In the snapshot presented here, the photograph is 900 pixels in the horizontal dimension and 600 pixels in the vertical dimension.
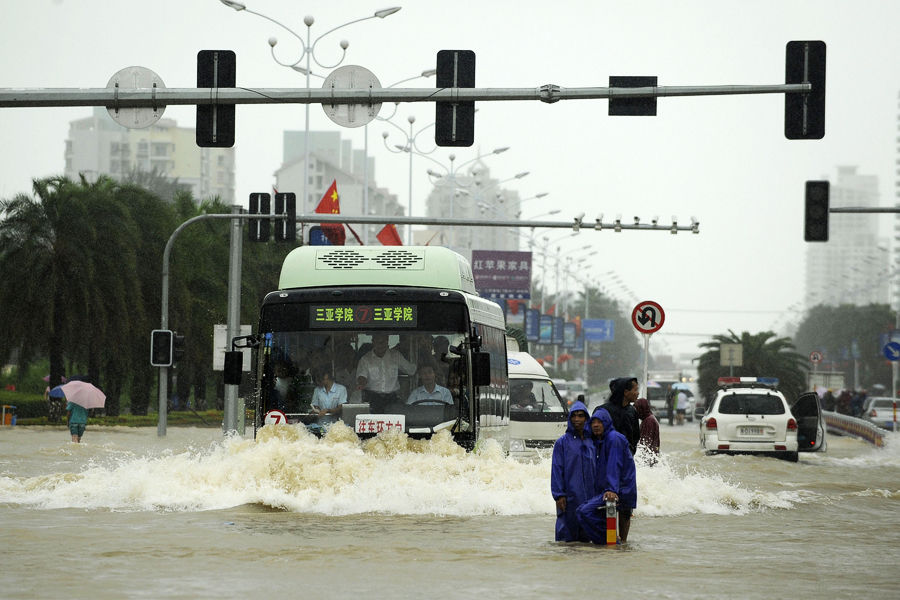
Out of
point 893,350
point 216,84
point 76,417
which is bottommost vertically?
point 76,417

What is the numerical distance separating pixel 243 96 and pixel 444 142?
2.28 m

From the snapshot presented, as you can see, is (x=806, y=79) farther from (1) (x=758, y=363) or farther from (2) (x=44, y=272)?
(1) (x=758, y=363)

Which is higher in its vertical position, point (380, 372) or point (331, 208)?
point (331, 208)

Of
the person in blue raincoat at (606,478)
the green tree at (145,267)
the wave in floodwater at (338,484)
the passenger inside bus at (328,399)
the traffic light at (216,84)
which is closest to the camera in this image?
the person in blue raincoat at (606,478)

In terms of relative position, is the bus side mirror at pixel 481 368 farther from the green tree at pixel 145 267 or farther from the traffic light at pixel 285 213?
the green tree at pixel 145 267

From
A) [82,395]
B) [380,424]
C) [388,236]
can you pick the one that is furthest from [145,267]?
[380,424]

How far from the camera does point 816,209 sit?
27.7 m

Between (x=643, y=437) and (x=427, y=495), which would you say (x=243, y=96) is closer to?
(x=427, y=495)

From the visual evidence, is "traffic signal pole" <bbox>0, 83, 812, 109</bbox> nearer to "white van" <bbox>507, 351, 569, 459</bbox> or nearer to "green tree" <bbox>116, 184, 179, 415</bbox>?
"white van" <bbox>507, 351, 569, 459</bbox>

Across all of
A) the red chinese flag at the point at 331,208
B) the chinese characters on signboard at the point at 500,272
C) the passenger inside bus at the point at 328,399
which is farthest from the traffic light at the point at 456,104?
the chinese characters on signboard at the point at 500,272

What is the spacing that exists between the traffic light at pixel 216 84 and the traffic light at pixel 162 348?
1755 cm

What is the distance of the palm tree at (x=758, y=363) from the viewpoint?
7256 centimetres

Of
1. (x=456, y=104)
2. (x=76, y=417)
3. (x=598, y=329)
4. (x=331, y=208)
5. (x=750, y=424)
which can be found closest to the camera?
(x=456, y=104)

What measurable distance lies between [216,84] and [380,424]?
14.1ft
